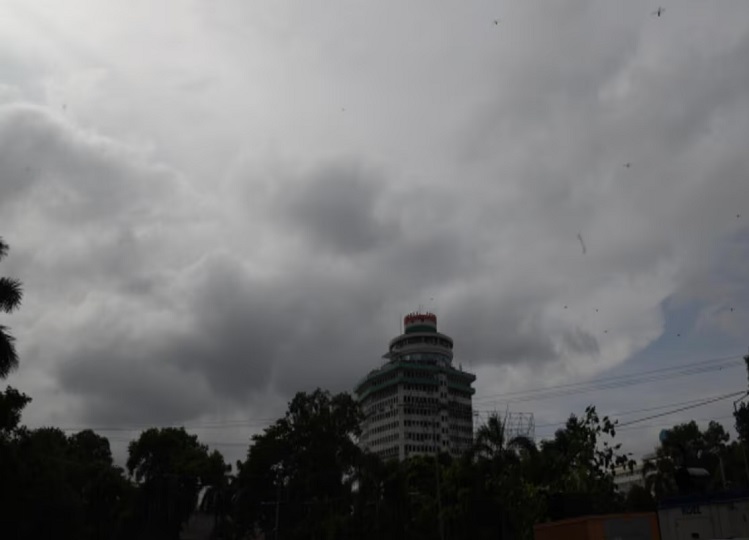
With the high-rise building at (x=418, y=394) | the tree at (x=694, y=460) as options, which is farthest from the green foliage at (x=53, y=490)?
the high-rise building at (x=418, y=394)

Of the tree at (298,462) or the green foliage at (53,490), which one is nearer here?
the green foliage at (53,490)

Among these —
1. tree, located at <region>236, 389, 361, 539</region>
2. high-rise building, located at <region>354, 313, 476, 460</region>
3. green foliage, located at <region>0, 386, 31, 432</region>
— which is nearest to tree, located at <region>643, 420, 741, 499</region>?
tree, located at <region>236, 389, 361, 539</region>

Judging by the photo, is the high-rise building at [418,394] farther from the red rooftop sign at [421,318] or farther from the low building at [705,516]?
the low building at [705,516]

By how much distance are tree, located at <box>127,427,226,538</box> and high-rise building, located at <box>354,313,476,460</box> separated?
86465 millimetres

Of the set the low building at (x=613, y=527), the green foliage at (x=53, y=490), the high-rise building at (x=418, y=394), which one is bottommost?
the low building at (x=613, y=527)

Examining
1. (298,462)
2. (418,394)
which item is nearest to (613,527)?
(298,462)

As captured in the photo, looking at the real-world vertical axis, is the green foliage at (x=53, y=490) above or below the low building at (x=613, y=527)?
above

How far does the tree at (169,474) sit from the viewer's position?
71.3m

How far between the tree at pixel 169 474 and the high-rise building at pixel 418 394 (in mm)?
86465

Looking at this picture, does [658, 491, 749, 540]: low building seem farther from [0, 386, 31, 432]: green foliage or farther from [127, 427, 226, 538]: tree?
[127, 427, 226, 538]: tree

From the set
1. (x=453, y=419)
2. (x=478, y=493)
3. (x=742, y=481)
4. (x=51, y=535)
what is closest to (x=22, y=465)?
(x=51, y=535)

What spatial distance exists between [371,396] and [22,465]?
147 metres

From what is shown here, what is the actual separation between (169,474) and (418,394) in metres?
96.4

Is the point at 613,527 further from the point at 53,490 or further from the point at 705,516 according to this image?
the point at 53,490
